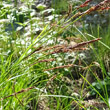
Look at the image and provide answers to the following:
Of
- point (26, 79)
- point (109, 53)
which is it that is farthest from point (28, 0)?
point (109, 53)

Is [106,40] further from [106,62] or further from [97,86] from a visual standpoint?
[97,86]

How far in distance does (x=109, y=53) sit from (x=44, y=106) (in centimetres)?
110

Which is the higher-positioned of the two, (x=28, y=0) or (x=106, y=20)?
(x=28, y=0)

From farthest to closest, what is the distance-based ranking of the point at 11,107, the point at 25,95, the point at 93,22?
the point at 93,22 → the point at 25,95 → the point at 11,107

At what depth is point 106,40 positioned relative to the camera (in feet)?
8.43

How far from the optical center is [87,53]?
2561mm

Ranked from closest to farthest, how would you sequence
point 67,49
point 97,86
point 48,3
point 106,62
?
point 67,49 → point 97,86 → point 106,62 → point 48,3

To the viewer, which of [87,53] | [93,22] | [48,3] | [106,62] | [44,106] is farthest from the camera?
[48,3]

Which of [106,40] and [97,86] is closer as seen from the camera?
[97,86]

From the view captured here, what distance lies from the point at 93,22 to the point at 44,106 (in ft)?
7.29

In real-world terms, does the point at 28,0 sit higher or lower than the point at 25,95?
higher

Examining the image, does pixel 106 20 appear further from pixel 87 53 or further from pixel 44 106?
pixel 44 106

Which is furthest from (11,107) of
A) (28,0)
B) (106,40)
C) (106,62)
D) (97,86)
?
(106,40)

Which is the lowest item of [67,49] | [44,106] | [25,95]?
[44,106]
